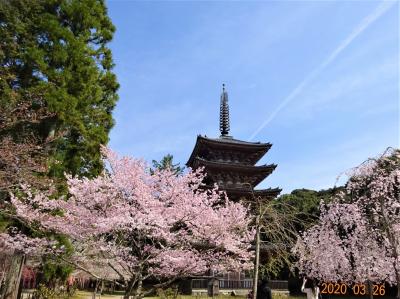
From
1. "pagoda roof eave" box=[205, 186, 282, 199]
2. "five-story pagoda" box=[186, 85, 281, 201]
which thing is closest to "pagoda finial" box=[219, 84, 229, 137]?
"five-story pagoda" box=[186, 85, 281, 201]

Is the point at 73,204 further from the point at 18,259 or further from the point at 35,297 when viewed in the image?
the point at 35,297

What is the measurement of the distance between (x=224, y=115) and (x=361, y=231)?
2442 cm

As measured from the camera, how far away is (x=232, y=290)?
25.0 m

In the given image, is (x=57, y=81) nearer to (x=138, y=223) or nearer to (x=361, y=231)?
(x=138, y=223)

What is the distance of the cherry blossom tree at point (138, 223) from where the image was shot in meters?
9.57

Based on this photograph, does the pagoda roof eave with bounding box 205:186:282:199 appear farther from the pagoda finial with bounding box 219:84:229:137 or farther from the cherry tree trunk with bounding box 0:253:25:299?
the cherry tree trunk with bounding box 0:253:25:299

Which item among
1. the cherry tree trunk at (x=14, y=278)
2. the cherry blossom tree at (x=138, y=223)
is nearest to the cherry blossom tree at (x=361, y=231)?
the cherry blossom tree at (x=138, y=223)

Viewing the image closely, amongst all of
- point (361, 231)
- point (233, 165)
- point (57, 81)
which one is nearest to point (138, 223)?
point (57, 81)

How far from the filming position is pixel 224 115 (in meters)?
37.5

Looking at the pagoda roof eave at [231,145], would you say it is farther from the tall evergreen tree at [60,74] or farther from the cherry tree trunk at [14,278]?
the cherry tree trunk at [14,278]

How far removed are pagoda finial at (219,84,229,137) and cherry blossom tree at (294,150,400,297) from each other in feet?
61.8

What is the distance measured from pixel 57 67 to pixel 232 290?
18.5 meters

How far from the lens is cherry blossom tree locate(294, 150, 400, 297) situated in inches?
458

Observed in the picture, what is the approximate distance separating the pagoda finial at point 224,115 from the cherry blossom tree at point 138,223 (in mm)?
24723
